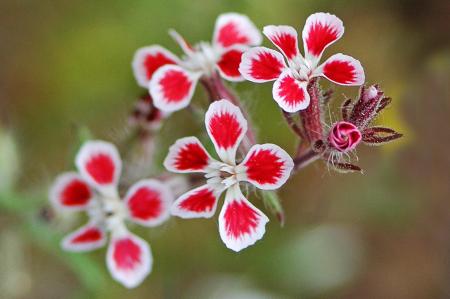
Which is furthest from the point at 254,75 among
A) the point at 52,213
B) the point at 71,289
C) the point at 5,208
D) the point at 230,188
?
the point at 71,289

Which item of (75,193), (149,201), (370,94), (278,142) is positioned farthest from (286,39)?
(278,142)

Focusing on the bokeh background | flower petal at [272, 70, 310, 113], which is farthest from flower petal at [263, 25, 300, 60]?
the bokeh background

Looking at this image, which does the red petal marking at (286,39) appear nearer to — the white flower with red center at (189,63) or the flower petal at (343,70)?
the flower petal at (343,70)

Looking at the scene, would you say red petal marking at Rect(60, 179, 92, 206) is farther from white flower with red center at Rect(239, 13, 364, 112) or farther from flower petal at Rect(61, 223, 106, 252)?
white flower with red center at Rect(239, 13, 364, 112)

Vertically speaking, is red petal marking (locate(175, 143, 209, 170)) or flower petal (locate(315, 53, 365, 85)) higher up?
flower petal (locate(315, 53, 365, 85))

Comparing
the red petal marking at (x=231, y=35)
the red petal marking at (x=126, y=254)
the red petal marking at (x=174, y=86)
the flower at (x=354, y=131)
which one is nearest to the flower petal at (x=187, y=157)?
the red petal marking at (x=174, y=86)

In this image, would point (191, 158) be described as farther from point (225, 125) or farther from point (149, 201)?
point (149, 201)
